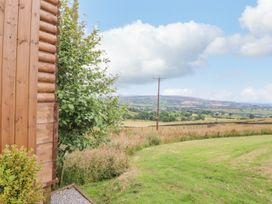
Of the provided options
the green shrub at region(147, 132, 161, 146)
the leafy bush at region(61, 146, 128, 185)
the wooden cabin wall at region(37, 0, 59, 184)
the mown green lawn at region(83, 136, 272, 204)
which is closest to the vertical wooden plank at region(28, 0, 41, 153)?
the wooden cabin wall at region(37, 0, 59, 184)

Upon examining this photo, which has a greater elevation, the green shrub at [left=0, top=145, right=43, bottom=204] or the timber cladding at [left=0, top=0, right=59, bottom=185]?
the timber cladding at [left=0, top=0, right=59, bottom=185]

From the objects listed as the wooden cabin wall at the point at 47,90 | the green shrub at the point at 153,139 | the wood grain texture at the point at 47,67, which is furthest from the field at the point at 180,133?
the wood grain texture at the point at 47,67

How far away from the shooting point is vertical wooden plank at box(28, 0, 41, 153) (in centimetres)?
430

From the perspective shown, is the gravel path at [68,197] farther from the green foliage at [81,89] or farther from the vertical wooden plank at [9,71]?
the vertical wooden plank at [9,71]

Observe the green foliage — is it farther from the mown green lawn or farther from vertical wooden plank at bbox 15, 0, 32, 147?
vertical wooden plank at bbox 15, 0, 32, 147

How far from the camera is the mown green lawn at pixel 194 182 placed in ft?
22.1

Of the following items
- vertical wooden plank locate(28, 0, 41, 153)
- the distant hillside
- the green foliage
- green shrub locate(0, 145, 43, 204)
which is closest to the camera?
green shrub locate(0, 145, 43, 204)

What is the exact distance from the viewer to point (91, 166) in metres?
8.40

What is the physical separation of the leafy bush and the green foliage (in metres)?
1.12

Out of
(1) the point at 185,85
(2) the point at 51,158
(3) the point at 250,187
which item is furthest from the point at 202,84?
(2) the point at 51,158

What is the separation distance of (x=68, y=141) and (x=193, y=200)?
271 centimetres

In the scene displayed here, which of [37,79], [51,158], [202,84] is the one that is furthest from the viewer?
[202,84]

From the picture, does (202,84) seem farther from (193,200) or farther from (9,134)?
(9,134)

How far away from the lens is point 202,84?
28.3 m
